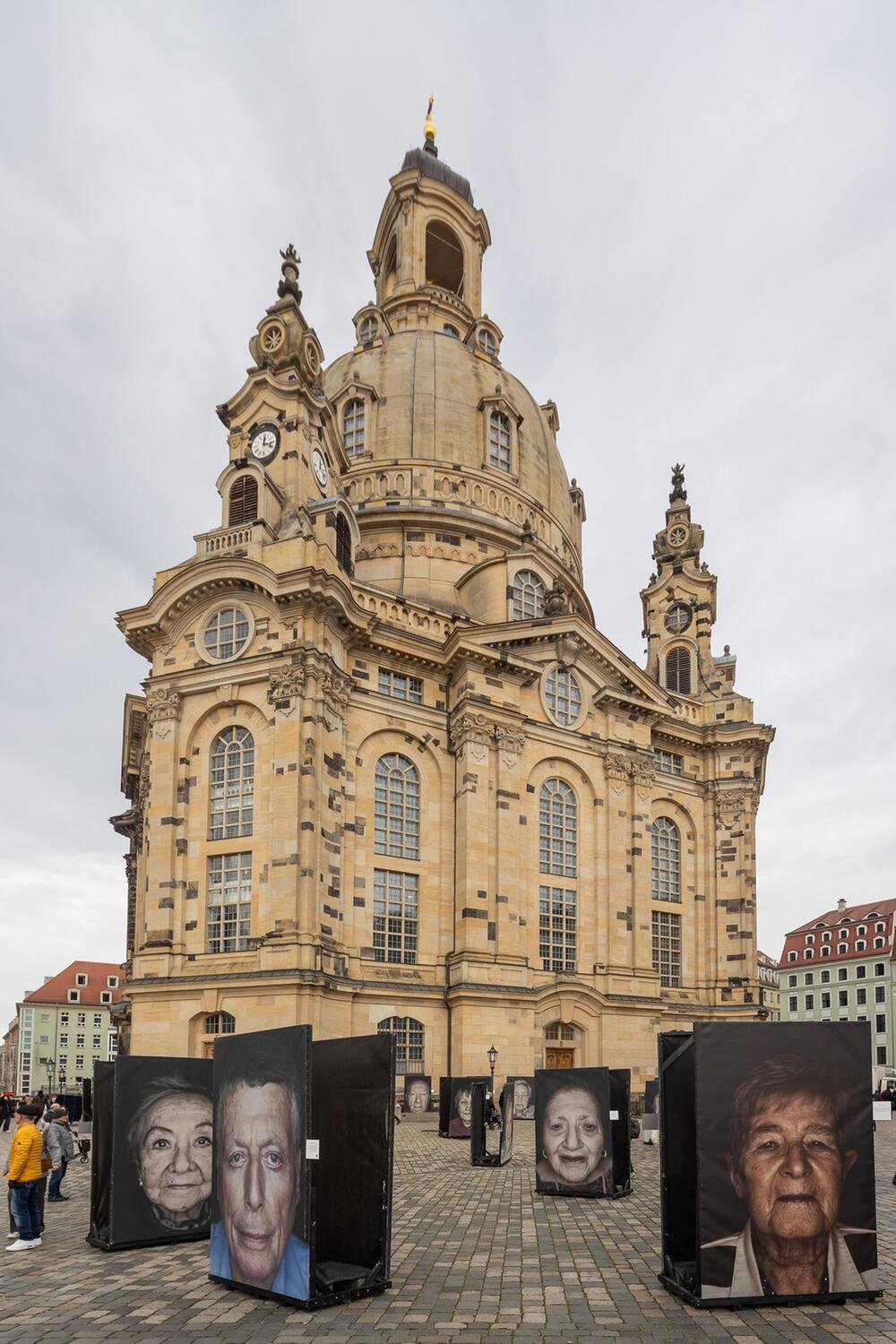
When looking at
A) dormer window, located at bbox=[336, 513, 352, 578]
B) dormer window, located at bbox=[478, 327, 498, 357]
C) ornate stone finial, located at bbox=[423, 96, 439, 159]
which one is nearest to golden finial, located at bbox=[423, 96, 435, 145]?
ornate stone finial, located at bbox=[423, 96, 439, 159]

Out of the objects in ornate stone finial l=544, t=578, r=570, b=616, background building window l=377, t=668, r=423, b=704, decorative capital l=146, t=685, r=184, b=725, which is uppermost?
ornate stone finial l=544, t=578, r=570, b=616

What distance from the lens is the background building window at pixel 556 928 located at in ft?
156

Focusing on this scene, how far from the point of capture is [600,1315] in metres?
11.7

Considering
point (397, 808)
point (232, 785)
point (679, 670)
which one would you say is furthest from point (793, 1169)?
point (679, 670)

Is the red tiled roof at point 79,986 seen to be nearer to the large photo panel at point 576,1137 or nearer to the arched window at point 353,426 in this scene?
the arched window at point 353,426

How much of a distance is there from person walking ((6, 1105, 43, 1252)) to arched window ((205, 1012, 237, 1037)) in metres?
23.5

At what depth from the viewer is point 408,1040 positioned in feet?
139

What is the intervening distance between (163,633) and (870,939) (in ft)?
255

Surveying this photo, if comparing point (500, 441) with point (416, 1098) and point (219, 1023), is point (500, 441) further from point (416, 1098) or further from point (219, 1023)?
point (416, 1098)

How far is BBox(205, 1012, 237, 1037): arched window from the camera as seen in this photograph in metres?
39.1

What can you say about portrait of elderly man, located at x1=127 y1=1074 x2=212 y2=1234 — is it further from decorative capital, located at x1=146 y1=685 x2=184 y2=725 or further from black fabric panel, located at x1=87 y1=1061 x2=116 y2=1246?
decorative capital, located at x1=146 y1=685 x2=184 y2=725

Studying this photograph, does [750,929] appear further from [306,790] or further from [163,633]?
[163,633]

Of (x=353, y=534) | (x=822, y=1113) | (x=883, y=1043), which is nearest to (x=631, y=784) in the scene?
(x=353, y=534)

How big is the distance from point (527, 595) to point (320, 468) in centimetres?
1231
